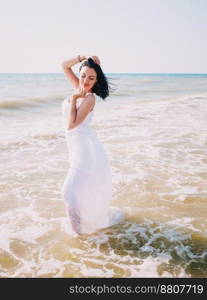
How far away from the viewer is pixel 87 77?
4285 mm

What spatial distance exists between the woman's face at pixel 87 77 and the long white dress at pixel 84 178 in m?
0.22

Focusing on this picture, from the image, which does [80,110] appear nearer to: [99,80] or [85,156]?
[99,80]

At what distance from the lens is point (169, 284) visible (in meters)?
3.75

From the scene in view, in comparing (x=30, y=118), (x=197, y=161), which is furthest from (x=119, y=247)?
(x=30, y=118)

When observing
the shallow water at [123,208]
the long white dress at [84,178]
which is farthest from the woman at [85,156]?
the shallow water at [123,208]

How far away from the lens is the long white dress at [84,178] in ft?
14.5

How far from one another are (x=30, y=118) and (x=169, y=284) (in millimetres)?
13706

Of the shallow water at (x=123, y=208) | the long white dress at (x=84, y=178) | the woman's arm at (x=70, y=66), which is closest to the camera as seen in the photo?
the shallow water at (x=123, y=208)

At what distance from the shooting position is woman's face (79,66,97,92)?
4.27 m

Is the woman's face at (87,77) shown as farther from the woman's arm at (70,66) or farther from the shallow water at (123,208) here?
the shallow water at (123,208)

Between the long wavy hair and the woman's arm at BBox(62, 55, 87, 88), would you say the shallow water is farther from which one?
the woman's arm at BBox(62, 55, 87, 88)

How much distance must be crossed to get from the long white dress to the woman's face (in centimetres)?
22

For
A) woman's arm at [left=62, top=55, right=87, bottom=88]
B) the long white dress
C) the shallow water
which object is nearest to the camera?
the shallow water

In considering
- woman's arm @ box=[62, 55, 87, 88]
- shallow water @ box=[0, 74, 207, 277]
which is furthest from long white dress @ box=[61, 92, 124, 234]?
woman's arm @ box=[62, 55, 87, 88]
